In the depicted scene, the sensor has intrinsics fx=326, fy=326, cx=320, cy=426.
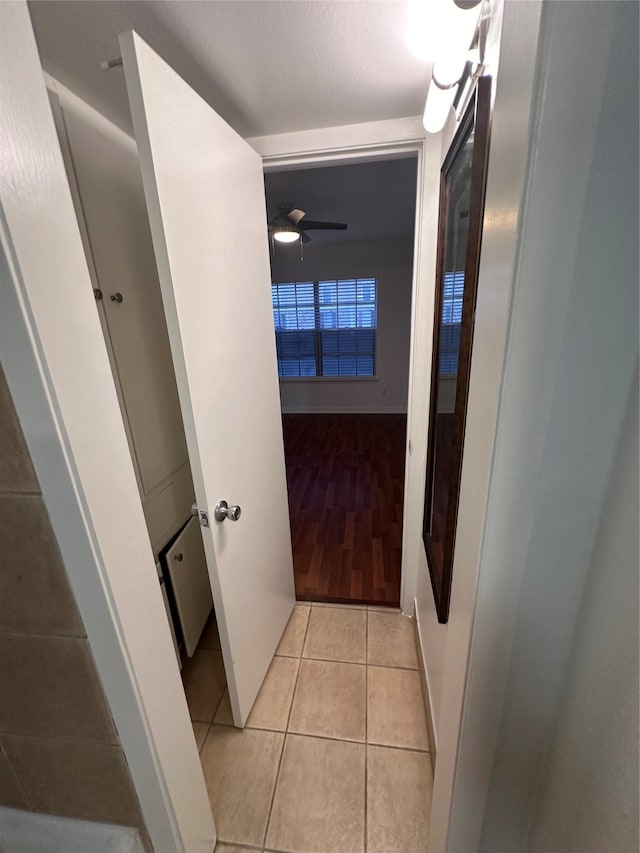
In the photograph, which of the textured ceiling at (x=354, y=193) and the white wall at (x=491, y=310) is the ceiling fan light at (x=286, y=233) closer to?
the textured ceiling at (x=354, y=193)

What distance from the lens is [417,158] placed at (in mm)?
1282

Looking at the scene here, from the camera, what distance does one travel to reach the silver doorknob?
3.21 ft

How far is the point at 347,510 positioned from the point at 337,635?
3.78 feet

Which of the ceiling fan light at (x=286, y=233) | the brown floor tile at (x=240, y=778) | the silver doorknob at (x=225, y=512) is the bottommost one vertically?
the brown floor tile at (x=240, y=778)

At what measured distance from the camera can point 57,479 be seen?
1.70ft

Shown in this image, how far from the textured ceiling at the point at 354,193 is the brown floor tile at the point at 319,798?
2.73 meters

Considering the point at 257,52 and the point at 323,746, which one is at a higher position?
the point at 257,52

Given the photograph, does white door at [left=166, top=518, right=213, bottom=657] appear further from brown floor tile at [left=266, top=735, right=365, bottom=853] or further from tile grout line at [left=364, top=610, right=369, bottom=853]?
tile grout line at [left=364, top=610, right=369, bottom=853]

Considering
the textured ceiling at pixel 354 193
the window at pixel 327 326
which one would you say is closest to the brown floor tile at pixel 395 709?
the textured ceiling at pixel 354 193

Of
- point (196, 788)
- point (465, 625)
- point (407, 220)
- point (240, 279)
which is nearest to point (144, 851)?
point (196, 788)

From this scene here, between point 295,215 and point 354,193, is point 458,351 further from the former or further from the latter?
point 354,193

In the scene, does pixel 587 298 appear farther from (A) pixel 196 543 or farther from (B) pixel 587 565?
(A) pixel 196 543

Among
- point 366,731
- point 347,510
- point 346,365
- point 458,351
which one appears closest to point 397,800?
point 366,731

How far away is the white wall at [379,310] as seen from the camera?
4.59 meters
